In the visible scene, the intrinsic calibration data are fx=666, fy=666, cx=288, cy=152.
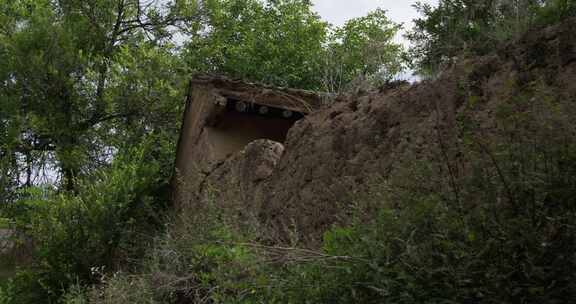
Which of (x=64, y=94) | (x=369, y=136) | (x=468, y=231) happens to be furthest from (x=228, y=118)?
(x=468, y=231)

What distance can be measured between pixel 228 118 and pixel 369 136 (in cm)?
495

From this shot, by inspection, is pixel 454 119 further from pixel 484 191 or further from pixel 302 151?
pixel 302 151

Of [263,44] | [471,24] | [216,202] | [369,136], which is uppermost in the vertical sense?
[263,44]

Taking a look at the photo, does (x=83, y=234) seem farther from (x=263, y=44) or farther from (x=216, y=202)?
(x=263, y=44)

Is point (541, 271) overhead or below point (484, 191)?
below

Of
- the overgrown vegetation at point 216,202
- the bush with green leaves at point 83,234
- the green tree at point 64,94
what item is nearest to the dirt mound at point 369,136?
the overgrown vegetation at point 216,202

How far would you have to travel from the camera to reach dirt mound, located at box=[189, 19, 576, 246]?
4848mm

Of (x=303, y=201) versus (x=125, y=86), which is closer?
(x=303, y=201)

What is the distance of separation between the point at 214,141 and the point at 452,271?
7582 mm

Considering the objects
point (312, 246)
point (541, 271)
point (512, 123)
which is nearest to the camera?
point (541, 271)

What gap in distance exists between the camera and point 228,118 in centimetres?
1110

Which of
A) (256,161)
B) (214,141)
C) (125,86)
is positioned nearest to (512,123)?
(256,161)

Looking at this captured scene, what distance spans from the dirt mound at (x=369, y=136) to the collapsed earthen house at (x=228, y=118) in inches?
45.9

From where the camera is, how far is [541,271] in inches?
133
